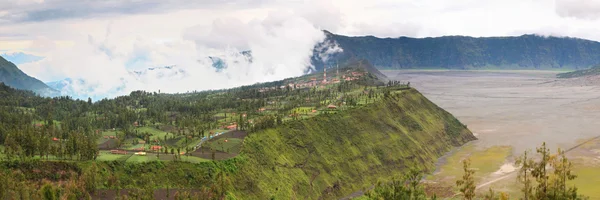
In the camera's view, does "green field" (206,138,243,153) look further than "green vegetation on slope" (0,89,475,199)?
Yes

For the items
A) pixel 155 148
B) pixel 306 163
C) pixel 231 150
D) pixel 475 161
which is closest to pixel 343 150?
pixel 306 163

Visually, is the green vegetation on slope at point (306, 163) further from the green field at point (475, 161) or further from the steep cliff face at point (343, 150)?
the green field at point (475, 161)

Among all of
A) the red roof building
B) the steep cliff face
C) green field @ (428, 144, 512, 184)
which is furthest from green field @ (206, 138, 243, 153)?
green field @ (428, 144, 512, 184)

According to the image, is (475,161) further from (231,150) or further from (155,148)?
(155,148)

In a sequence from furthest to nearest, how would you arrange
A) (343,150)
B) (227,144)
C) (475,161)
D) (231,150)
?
(475,161)
(343,150)
(227,144)
(231,150)

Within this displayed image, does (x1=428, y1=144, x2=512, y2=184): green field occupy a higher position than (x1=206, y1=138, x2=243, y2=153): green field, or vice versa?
(x1=206, y1=138, x2=243, y2=153): green field

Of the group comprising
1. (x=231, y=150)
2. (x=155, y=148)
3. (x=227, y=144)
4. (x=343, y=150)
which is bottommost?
(x=343, y=150)

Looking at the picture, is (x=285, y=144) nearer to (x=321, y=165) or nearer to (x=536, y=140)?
(x=321, y=165)

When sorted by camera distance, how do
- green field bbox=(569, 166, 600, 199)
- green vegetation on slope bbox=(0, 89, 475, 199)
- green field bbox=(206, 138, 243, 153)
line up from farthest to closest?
green field bbox=(206, 138, 243, 153)
green field bbox=(569, 166, 600, 199)
green vegetation on slope bbox=(0, 89, 475, 199)

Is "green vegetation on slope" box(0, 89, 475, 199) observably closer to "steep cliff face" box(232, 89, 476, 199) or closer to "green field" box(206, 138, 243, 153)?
"steep cliff face" box(232, 89, 476, 199)
